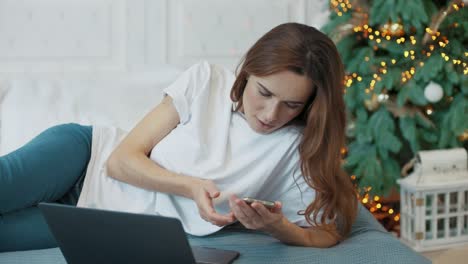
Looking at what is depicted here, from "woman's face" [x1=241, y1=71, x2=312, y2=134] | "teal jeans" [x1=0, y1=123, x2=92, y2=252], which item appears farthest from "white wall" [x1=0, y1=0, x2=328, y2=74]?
"woman's face" [x1=241, y1=71, x2=312, y2=134]

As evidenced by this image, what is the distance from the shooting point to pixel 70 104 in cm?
207

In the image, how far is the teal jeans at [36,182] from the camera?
5.11 feet

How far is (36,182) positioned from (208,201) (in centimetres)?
45

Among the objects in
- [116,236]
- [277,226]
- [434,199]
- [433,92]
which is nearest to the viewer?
[116,236]

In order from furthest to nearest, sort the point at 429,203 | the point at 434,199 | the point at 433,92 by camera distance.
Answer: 1. the point at 429,203
2. the point at 434,199
3. the point at 433,92

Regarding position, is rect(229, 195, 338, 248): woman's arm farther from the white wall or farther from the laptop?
the white wall

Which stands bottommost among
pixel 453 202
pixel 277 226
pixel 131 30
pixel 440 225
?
pixel 440 225

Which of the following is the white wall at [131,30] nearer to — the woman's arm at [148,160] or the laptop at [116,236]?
the woman's arm at [148,160]

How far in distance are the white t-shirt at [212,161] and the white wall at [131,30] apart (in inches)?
44.1

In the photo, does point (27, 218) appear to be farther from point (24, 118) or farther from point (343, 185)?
point (343, 185)

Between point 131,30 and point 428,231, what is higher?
point 131,30

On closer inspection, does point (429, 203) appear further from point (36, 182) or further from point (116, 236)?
point (116, 236)

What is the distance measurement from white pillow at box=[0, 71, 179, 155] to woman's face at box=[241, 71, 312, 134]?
2.02ft

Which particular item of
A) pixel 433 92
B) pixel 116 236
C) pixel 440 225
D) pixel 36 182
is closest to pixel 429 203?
pixel 440 225
